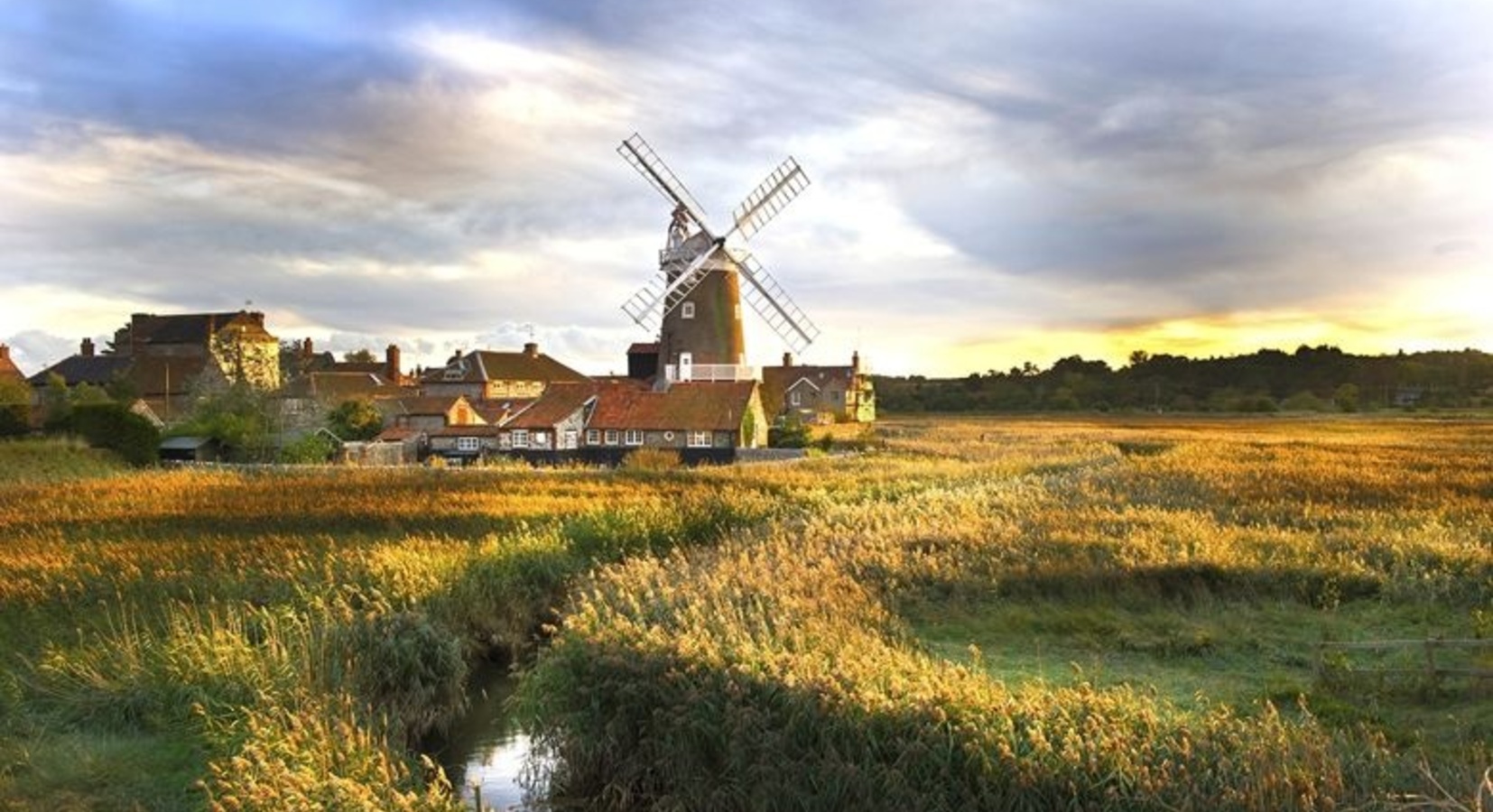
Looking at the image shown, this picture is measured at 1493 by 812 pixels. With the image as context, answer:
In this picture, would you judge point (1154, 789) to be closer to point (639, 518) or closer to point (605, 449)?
point (639, 518)

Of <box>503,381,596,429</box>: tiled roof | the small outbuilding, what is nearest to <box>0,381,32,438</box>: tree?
the small outbuilding

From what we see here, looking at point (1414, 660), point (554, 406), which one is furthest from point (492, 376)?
point (1414, 660)

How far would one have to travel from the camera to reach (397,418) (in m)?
69.5

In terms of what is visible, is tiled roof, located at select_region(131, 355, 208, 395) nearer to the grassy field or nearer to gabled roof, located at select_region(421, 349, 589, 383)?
gabled roof, located at select_region(421, 349, 589, 383)

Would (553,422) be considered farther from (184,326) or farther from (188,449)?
(184,326)

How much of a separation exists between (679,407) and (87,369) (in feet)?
211

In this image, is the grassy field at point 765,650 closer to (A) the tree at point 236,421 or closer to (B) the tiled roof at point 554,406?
(A) the tree at point 236,421

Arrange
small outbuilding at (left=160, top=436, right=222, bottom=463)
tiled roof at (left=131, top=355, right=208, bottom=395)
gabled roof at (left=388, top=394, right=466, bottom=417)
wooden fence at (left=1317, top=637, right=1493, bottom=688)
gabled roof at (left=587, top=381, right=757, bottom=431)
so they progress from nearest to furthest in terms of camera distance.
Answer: wooden fence at (left=1317, top=637, right=1493, bottom=688), gabled roof at (left=587, top=381, right=757, bottom=431), small outbuilding at (left=160, top=436, right=222, bottom=463), gabled roof at (left=388, top=394, right=466, bottom=417), tiled roof at (left=131, top=355, right=208, bottom=395)

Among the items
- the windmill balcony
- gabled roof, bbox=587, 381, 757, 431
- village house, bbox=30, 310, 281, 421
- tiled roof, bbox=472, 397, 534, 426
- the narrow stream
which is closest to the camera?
the narrow stream

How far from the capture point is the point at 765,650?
36.1 feet

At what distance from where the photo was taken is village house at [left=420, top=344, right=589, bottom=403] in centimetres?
8762

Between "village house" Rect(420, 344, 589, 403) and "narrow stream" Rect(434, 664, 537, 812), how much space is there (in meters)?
68.5

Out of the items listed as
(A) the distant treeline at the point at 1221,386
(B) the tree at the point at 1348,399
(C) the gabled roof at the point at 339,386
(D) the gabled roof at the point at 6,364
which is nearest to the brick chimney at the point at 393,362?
(C) the gabled roof at the point at 339,386

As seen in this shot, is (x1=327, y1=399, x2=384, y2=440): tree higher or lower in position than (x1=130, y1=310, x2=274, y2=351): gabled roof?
lower
